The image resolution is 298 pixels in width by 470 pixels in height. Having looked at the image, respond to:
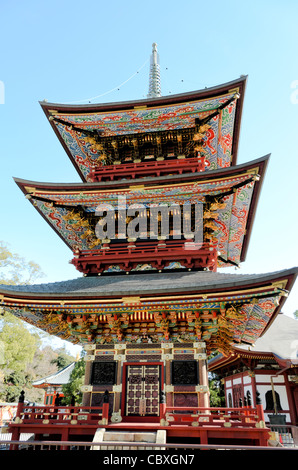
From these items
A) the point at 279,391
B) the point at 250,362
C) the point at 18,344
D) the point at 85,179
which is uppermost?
the point at 85,179

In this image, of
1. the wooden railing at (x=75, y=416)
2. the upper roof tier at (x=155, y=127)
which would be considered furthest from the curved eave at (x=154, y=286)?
the upper roof tier at (x=155, y=127)

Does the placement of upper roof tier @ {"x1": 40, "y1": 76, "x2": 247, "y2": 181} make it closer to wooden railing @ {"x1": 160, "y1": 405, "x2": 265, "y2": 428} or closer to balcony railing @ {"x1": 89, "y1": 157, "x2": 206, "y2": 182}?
balcony railing @ {"x1": 89, "y1": 157, "x2": 206, "y2": 182}

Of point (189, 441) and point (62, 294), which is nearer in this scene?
point (189, 441)

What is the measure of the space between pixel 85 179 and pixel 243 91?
927 cm

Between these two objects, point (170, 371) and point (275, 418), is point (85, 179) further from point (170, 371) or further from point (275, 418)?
point (275, 418)

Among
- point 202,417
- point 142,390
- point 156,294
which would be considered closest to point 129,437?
point 142,390

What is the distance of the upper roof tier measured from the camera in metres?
13.9

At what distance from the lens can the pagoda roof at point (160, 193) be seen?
12.4m

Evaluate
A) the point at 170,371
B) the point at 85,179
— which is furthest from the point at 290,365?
the point at 85,179

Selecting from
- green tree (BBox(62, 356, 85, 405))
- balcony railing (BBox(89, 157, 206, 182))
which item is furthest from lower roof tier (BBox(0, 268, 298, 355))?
green tree (BBox(62, 356, 85, 405))

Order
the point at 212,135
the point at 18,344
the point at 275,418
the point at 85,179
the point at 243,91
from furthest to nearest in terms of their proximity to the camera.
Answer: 1. the point at 18,344
2. the point at 85,179
3. the point at 275,418
4. the point at 212,135
5. the point at 243,91

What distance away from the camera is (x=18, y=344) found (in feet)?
92.9

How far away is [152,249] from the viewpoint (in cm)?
1362

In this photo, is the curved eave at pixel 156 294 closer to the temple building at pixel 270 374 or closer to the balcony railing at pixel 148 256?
the balcony railing at pixel 148 256
